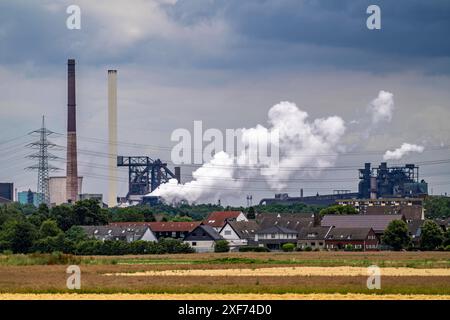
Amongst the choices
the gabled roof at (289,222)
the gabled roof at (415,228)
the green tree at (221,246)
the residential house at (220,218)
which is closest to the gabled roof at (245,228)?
the gabled roof at (289,222)

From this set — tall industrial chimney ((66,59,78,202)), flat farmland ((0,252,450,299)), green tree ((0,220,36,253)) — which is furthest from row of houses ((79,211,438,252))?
tall industrial chimney ((66,59,78,202))

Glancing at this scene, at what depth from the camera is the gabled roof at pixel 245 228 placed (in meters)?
144

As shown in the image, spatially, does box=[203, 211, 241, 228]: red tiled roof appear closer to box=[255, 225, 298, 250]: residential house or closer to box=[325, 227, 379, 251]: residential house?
box=[255, 225, 298, 250]: residential house

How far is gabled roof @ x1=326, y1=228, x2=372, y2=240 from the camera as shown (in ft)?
424

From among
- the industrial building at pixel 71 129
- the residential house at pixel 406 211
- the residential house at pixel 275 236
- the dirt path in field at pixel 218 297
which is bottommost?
the residential house at pixel 275 236

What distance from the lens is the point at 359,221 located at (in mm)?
140375

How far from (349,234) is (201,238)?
719 inches

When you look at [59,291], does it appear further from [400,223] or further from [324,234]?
[324,234]

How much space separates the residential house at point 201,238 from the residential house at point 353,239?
14109 mm

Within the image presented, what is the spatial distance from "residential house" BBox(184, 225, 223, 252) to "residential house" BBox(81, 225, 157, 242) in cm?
485

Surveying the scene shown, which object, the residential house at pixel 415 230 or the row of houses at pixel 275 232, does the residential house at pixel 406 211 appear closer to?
the row of houses at pixel 275 232

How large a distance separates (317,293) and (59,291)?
39.8 ft
